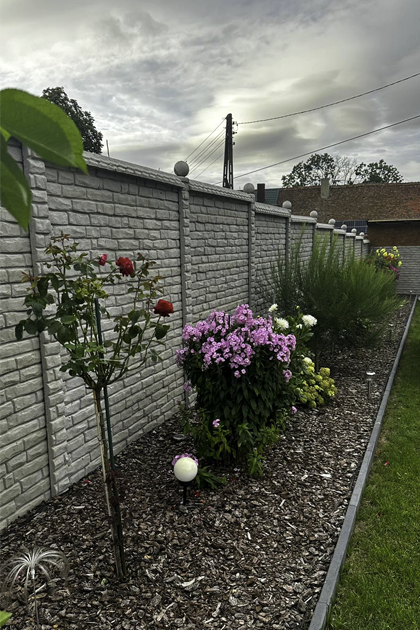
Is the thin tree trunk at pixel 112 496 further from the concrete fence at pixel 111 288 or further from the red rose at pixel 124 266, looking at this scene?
the concrete fence at pixel 111 288

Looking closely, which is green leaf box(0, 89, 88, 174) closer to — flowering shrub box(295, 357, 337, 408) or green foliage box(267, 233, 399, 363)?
flowering shrub box(295, 357, 337, 408)

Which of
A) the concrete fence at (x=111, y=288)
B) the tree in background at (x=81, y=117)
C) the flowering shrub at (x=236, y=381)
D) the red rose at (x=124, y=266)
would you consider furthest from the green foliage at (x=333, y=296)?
the tree in background at (x=81, y=117)

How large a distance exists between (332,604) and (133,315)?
2.00 meters

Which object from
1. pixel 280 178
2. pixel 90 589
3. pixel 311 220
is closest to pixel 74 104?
pixel 311 220

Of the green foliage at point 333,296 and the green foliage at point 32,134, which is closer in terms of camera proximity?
the green foliage at point 32,134

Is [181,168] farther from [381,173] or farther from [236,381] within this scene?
[381,173]

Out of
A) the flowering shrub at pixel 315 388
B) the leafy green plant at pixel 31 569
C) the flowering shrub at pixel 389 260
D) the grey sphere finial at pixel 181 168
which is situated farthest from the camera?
the flowering shrub at pixel 389 260

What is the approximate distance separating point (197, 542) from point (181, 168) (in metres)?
3.59

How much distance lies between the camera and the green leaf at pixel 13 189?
37 centimetres

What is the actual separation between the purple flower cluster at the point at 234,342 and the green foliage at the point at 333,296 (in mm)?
2604

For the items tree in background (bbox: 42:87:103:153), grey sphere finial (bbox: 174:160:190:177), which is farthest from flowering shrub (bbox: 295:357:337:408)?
tree in background (bbox: 42:87:103:153)

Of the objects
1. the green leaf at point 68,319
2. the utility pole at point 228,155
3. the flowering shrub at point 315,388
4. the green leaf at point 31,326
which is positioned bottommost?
the flowering shrub at point 315,388

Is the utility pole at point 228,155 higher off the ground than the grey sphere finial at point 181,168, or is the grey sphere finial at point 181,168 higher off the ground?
the utility pole at point 228,155

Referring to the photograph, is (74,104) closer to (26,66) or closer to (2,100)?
(26,66)
